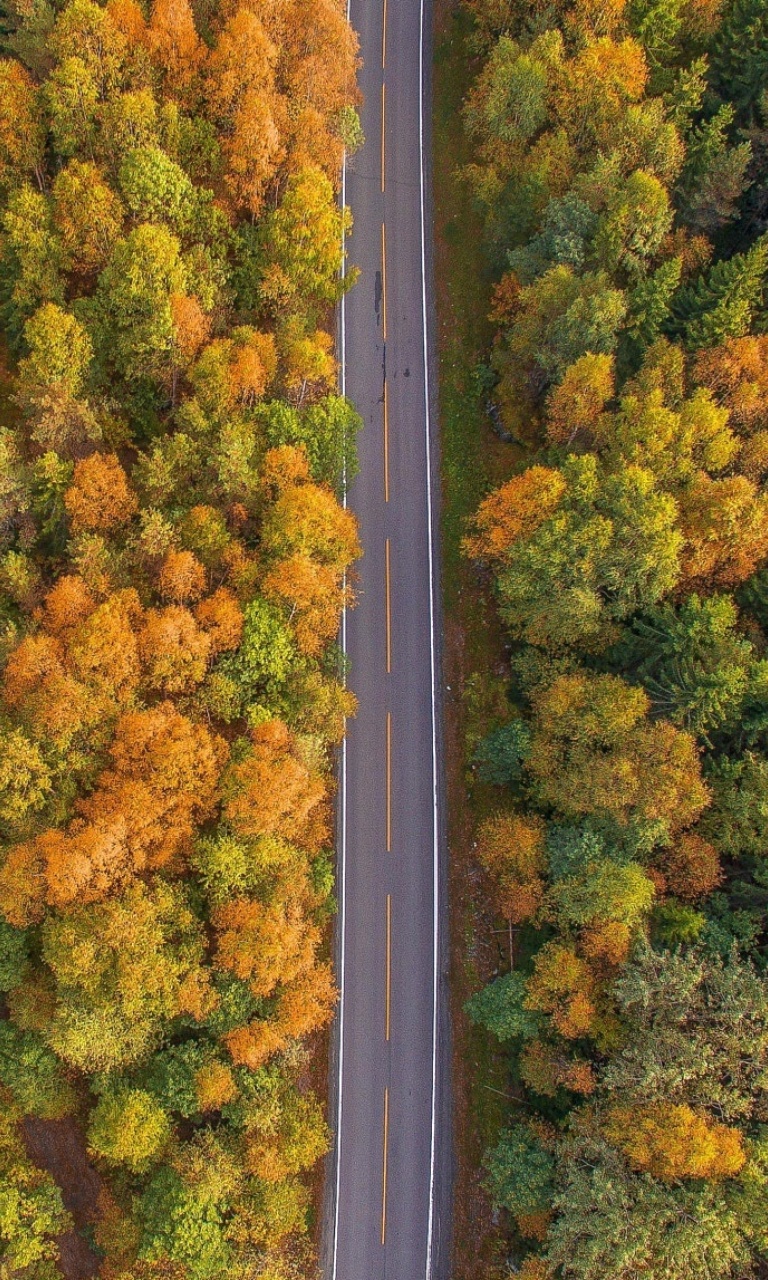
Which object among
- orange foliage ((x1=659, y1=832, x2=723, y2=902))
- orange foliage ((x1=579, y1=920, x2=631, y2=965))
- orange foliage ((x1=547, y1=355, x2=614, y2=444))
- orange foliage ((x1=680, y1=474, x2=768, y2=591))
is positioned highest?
orange foliage ((x1=547, y1=355, x2=614, y2=444))

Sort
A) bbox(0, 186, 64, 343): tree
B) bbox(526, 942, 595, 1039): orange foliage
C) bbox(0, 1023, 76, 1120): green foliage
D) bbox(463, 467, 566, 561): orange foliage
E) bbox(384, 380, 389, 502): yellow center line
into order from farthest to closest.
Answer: bbox(384, 380, 389, 502): yellow center line, bbox(0, 186, 64, 343): tree, bbox(463, 467, 566, 561): orange foliage, bbox(0, 1023, 76, 1120): green foliage, bbox(526, 942, 595, 1039): orange foliage

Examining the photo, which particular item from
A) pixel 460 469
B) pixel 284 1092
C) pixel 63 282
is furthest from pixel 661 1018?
pixel 63 282

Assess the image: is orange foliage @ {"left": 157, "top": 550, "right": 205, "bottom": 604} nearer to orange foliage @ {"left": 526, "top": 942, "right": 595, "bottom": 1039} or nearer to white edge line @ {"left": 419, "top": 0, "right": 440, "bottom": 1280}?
white edge line @ {"left": 419, "top": 0, "right": 440, "bottom": 1280}

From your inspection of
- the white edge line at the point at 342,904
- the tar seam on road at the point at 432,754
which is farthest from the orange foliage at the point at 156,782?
the tar seam on road at the point at 432,754

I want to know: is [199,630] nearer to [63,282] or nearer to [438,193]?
[63,282]

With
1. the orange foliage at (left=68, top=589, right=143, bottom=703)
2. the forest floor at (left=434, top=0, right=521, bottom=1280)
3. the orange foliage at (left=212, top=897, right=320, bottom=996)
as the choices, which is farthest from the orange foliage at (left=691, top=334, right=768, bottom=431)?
the orange foliage at (left=212, top=897, right=320, bottom=996)

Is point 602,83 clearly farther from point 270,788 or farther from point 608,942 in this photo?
point 608,942
